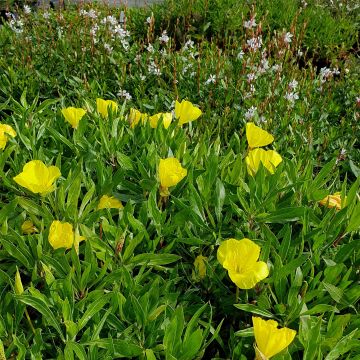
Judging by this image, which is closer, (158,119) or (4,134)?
(4,134)

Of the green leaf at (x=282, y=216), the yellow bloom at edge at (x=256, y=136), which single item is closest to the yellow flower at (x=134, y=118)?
the yellow bloom at edge at (x=256, y=136)

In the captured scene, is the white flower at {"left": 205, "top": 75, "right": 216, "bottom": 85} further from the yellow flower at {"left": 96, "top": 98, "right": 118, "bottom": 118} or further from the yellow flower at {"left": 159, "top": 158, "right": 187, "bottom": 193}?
the yellow flower at {"left": 159, "top": 158, "right": 187, "bottom": 193}

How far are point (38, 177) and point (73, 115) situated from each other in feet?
1.69

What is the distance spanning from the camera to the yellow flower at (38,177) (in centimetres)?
150

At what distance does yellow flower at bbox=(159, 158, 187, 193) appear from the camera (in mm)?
1563

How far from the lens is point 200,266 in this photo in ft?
4.98

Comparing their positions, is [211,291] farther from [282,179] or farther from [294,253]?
[282,179]

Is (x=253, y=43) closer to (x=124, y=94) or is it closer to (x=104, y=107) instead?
(x=124, y=94)

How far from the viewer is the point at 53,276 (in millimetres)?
1379

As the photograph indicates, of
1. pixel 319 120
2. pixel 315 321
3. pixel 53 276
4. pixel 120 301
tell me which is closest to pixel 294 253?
pixel 315 321

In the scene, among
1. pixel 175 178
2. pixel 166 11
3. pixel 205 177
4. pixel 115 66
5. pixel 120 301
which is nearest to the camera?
pixel 120 301

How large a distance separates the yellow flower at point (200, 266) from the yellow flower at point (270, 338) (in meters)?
0.33

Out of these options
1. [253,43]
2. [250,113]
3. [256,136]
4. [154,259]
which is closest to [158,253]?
[154,259]

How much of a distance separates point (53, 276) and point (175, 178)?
1.39 feet
